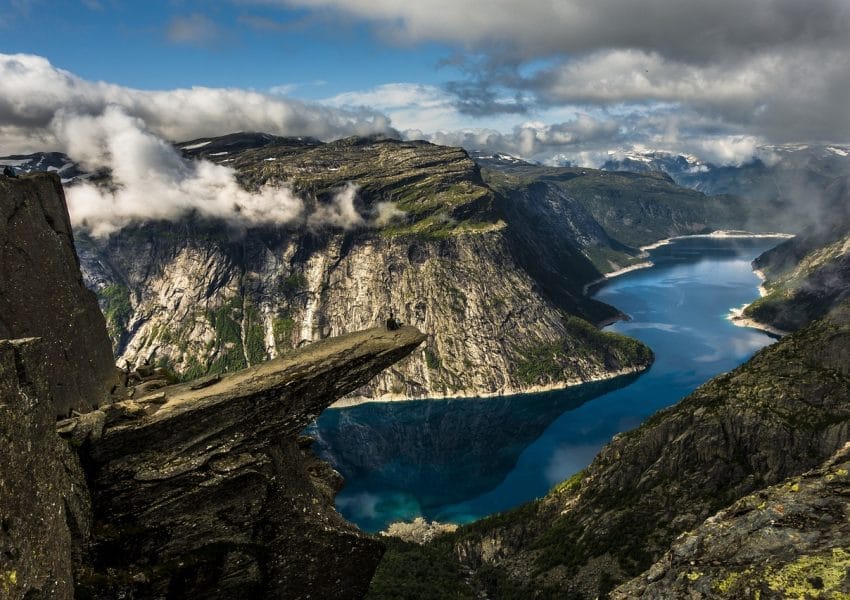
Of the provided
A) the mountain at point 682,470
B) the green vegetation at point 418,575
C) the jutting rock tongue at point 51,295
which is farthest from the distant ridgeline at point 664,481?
the jutting rock tongue at point 51,295

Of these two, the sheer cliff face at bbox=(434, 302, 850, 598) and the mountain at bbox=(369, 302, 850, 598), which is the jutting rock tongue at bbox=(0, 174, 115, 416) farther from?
the sheer cliff face at bbox=(434, 302, 850, 598)

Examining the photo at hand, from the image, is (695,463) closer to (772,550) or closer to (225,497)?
(772,550)

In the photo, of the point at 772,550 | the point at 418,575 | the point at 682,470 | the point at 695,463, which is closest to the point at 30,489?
the point at 772,550

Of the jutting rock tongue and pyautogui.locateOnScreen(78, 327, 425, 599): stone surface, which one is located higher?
the jutting rock tongue

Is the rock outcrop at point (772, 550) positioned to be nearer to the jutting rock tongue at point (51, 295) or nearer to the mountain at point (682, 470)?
the jutting rock tongue at point (51, 295)

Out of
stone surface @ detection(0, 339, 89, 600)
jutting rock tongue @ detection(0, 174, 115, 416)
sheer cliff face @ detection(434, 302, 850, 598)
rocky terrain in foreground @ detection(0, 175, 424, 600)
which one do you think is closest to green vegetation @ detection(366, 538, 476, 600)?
sheer cliff face @ detection(434, 302, 850, 598)

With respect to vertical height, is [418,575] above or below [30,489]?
below
